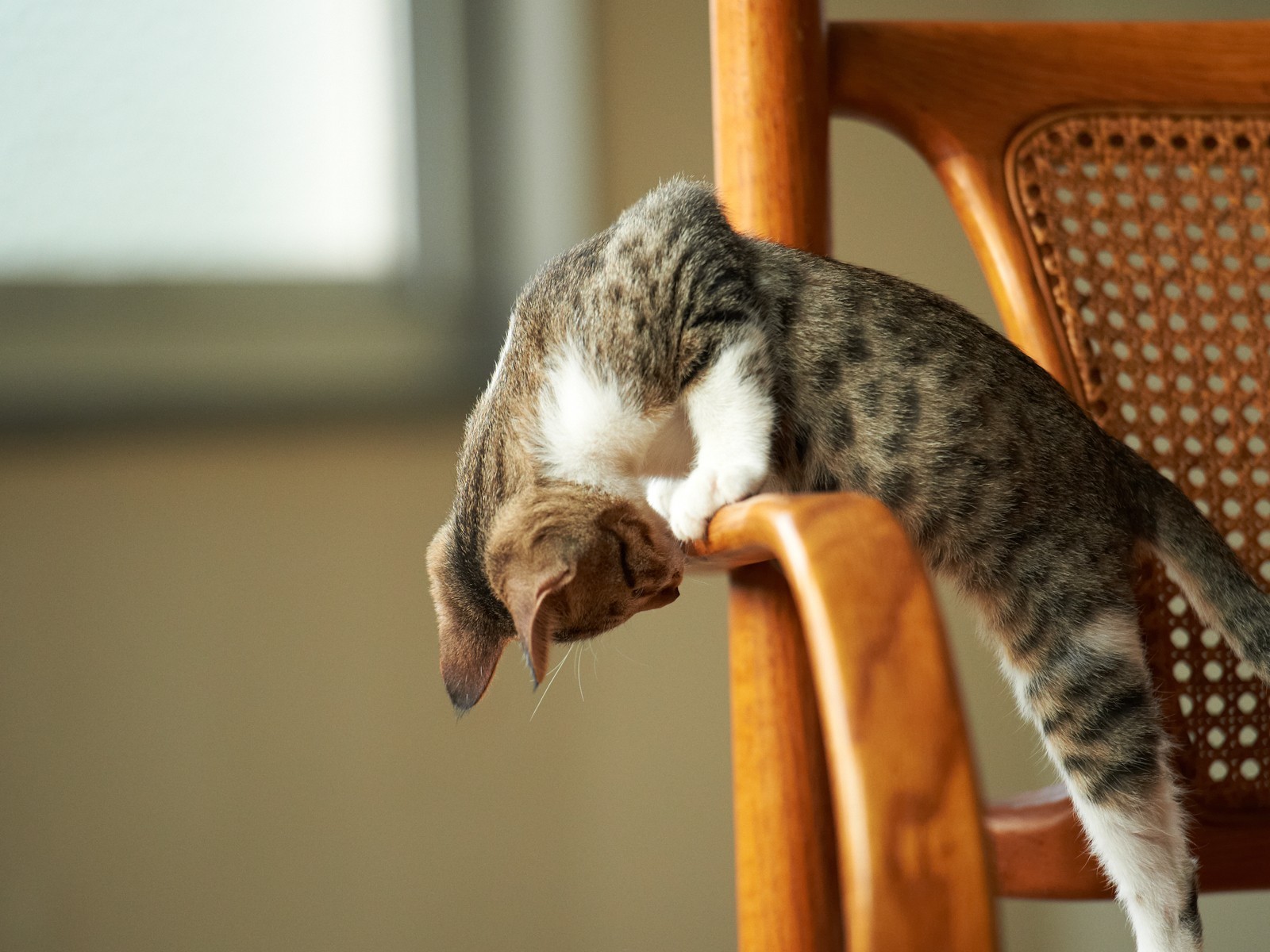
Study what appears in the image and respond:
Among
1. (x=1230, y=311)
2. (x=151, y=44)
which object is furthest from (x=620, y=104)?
(x=1230, y=311)

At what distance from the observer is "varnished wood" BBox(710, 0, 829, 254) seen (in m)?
0.73

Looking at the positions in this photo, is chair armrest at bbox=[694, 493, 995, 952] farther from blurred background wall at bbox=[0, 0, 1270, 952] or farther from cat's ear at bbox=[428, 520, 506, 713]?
blurred background wall at bbox=[0, 0, 1270, 952]

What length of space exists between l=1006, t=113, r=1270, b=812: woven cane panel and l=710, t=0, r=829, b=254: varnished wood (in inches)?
6.9

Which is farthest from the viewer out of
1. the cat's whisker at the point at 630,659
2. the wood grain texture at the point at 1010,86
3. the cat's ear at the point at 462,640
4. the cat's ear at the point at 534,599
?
the cat's whisker at the point at 630,659

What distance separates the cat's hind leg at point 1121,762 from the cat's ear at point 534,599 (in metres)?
0.28

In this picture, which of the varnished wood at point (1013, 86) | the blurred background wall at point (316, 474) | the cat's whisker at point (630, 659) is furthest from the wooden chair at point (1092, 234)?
the cat's whisker at point (630, 659)

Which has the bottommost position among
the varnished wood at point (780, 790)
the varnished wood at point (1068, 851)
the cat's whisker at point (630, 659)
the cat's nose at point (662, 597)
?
the cat's whisker at point (630, 659)

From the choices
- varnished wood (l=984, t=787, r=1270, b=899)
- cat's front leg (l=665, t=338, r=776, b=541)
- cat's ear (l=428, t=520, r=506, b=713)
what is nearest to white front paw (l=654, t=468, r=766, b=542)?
cat's front leg (l=665, t=338, r=776, b=541)

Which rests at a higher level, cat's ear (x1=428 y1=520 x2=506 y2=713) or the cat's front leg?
the cat's front leg

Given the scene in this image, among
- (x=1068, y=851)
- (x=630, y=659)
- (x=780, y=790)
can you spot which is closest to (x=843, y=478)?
(x=780, y=790)

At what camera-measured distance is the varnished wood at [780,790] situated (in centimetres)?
59

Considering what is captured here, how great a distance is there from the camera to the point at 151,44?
3.85 ft

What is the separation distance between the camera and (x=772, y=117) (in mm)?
733

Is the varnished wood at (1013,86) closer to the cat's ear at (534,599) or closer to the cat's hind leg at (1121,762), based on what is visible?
the cat's hind leg at (1121,762)
